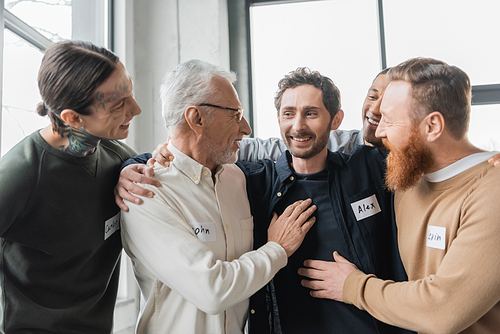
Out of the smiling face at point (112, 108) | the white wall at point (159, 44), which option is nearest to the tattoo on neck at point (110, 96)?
the smiling face at point (112, 108)

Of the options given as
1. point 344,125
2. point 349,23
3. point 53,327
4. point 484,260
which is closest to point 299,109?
point 484,260

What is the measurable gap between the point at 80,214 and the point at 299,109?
123 cm

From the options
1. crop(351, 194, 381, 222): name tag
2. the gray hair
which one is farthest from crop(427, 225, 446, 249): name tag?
the gray hair

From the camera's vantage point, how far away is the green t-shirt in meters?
1.43

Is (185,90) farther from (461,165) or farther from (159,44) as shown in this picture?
(159,44)

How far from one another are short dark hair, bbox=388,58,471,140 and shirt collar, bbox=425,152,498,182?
0.11 metres

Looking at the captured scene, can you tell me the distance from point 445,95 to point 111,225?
1.65 meters

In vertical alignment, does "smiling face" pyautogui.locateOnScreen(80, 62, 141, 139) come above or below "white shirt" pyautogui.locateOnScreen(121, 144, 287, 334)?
above

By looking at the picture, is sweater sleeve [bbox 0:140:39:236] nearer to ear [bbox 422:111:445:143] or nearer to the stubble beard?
the stubble beard

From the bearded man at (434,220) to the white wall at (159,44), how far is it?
260 cm

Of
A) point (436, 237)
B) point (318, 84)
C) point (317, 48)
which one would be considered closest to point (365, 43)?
point (317, 48)

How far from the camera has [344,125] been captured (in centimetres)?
408

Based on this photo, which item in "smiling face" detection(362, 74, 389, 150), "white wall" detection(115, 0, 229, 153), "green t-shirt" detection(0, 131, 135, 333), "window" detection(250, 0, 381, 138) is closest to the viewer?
"green t-shirt" detection(0, 131, 135, 333)

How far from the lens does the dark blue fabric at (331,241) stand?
5.71ft
